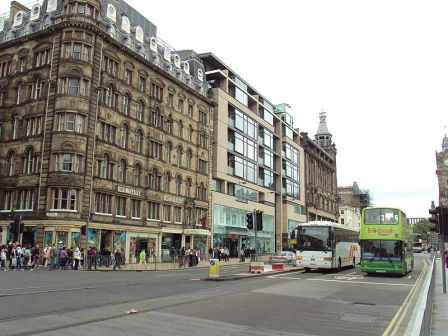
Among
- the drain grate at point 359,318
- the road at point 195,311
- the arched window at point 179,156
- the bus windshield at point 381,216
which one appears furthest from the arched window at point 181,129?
the drain grate at point 359,318

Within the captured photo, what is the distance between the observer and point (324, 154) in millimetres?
110938

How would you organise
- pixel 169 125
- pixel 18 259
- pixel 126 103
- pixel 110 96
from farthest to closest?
pixel 169 125 < pixel 126 103 < pixel 110 96 < pixel 18 259

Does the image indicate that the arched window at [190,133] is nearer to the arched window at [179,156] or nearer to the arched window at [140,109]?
the arched window at [179,156]

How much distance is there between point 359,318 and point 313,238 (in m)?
18.1

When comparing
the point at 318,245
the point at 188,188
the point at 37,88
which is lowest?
the point at 318,245

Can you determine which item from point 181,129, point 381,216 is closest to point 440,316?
point 381,216

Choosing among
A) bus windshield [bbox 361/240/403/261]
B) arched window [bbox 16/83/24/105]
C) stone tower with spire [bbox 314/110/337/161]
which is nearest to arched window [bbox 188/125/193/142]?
arched window [bbox 16/83/24/105]

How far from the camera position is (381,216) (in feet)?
86.6

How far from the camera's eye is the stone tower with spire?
4633 inches

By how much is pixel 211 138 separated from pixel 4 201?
26.8 m

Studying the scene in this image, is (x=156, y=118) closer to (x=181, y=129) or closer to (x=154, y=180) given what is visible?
(x=181, y=129)

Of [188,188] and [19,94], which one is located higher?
[19,94]

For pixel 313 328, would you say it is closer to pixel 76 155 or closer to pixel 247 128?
pixel 76 155

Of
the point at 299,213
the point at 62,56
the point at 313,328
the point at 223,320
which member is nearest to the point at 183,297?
the point at 223,320
